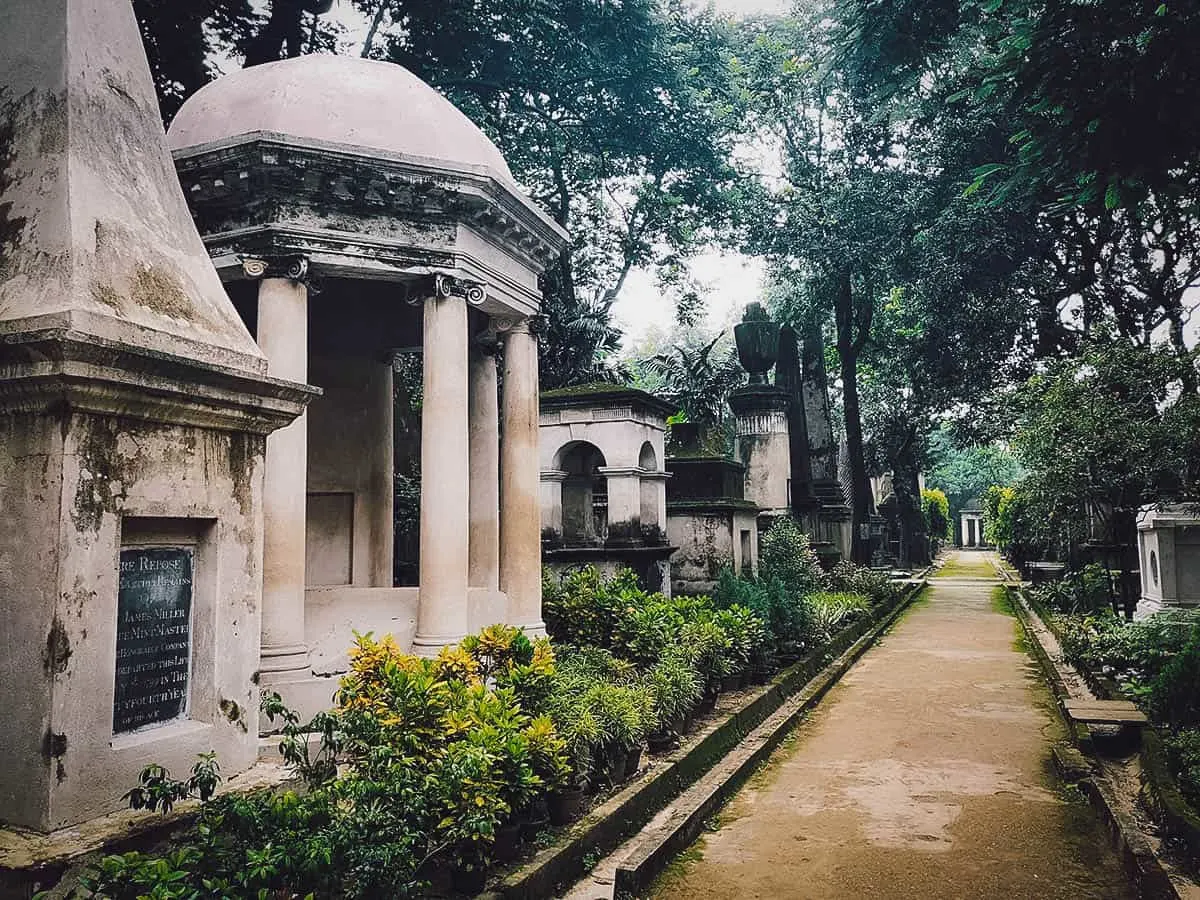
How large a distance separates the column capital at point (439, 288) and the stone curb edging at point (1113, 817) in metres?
6.30

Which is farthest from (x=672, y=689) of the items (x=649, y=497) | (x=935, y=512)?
(x=935, y=512)

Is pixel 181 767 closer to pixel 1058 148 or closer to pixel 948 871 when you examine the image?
pixel 948 871

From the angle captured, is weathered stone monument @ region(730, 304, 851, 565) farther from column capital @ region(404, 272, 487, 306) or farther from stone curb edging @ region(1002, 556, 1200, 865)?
column capital @ region(404, 272, 487, 306)

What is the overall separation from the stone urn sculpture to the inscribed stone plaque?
53.5 feet

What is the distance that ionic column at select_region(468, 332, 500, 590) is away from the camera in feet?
31.9

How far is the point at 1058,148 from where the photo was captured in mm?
6625

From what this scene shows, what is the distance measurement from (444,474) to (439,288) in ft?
5.33

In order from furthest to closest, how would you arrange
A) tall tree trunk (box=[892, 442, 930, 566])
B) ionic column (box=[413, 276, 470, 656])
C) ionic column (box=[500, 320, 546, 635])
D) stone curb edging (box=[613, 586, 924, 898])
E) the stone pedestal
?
tall tree trunk (box=[892, 442, 930, 566]), the stone pedestal, ionic column (box=[500, 320, 546, 635]), ionic column (box=[413, 276, 470, 656]), stone curb edging (box=[613, 586, 924, 898])

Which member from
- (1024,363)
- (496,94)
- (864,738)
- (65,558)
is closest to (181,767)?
(65,558)

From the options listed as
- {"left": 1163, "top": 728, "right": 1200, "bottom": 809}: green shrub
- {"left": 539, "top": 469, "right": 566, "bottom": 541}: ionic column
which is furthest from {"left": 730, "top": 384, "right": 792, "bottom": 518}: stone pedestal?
{"left": 1163, "top": 728, "right": 1200, "bottom": 809}: green shrub

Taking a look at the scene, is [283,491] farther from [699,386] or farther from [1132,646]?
[699,386]

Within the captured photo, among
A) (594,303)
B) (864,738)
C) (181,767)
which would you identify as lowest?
(864,738)

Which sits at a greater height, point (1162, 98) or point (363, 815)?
point (1162, 98)

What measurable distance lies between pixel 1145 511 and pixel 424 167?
11.2m
